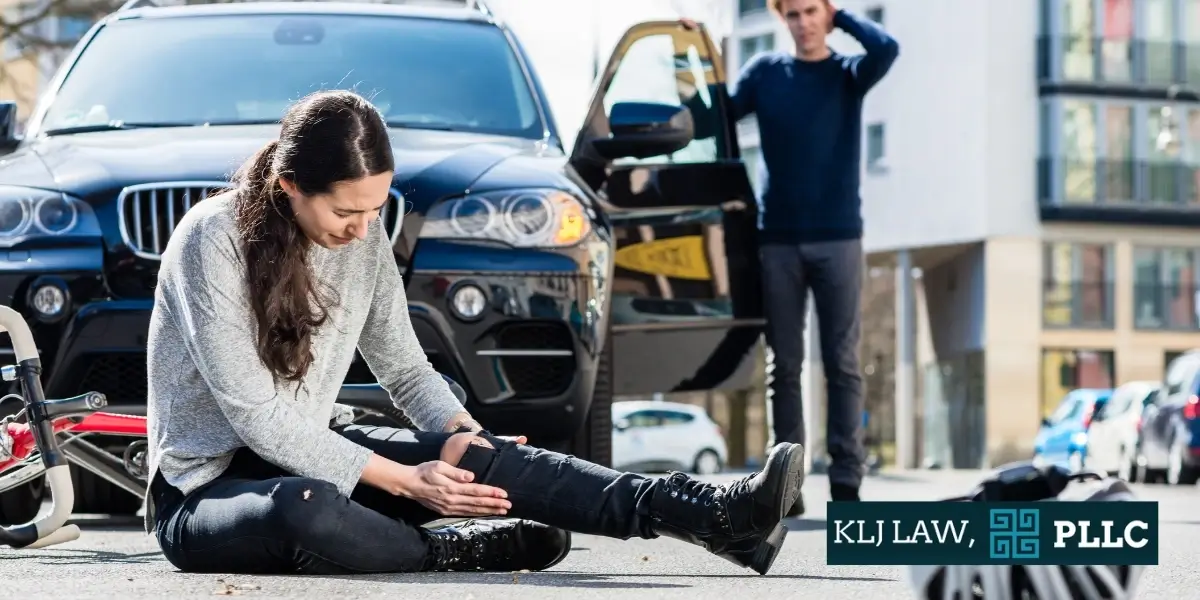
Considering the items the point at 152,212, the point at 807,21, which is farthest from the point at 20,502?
the point at 807,21

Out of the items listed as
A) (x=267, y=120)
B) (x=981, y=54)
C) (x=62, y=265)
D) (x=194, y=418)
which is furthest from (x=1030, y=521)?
(x=981, y=54)

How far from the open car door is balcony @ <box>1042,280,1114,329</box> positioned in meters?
35.7

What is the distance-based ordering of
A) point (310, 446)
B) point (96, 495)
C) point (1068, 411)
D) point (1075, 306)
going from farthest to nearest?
point (1075, 306) < point (1068, 411) < point (96, 495) < point (310, 446)

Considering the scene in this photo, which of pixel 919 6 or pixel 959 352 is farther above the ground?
pixel 919 6

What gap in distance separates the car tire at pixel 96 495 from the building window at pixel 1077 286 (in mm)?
35728

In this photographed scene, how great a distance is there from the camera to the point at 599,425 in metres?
7.02

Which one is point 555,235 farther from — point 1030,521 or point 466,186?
point 1030,521

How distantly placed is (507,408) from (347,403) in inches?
23.8

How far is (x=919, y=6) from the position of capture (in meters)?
43.6

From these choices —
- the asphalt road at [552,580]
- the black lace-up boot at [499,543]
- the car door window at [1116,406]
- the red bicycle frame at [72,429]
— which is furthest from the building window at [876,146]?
the black lace-up boot at [499,543]

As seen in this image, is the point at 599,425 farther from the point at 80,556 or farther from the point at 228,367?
the point at 228,367

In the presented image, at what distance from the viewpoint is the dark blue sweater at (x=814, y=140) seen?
8.18 m

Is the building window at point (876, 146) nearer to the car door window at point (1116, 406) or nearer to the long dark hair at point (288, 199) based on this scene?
the car door window at point (1116, 406)

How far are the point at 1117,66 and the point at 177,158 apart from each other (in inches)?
1547
